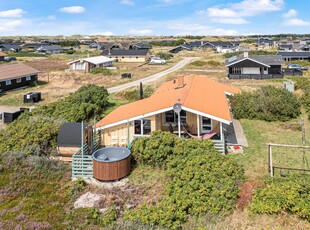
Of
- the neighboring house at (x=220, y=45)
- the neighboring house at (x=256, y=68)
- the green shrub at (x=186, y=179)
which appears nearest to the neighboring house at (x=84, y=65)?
the neighboring house at (x=256, y=68)

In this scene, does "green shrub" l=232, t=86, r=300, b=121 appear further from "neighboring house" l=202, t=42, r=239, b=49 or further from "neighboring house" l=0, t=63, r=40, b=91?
"neighboring house" l=202, t=42, r=239, b=49

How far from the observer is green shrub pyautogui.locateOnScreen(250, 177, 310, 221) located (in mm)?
10227

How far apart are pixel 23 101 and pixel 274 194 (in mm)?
31429

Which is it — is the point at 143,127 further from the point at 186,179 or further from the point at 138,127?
the point at 186,179

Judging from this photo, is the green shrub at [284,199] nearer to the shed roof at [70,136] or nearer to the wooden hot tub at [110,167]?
the wooden hot tub at [110,167]

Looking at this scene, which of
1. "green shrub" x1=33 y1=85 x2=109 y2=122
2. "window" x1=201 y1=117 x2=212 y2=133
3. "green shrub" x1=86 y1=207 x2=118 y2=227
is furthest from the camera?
"green shrub" x1=33 y1=85 x2=109 y2=122

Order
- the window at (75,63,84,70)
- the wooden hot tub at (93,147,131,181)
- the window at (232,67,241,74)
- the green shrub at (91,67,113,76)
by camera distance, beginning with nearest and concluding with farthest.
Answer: the wooden hot tub at (93,147,131,181) < the window at (232,67,241,74) < the green shrub at (91,67,113,76) < the window at (75,63,84,70)

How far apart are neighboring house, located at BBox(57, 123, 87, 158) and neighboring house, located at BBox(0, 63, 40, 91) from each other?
2755 centimetres

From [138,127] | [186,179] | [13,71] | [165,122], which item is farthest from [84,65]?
[186,179]

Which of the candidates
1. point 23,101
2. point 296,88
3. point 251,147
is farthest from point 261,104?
point 23,101

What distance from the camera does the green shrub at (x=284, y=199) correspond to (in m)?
10.2

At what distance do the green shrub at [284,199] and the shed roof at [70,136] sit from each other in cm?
1024

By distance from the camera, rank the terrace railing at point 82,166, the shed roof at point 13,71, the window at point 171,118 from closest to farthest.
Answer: the terrace railing at point 82,166, the window at point 171,118, the shed roof at point 13,71

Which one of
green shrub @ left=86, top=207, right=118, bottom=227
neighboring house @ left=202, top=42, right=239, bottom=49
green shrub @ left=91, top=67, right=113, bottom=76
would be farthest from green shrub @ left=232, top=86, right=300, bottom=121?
neighboring house @ left=202, top=42, right=239, bottom=49
